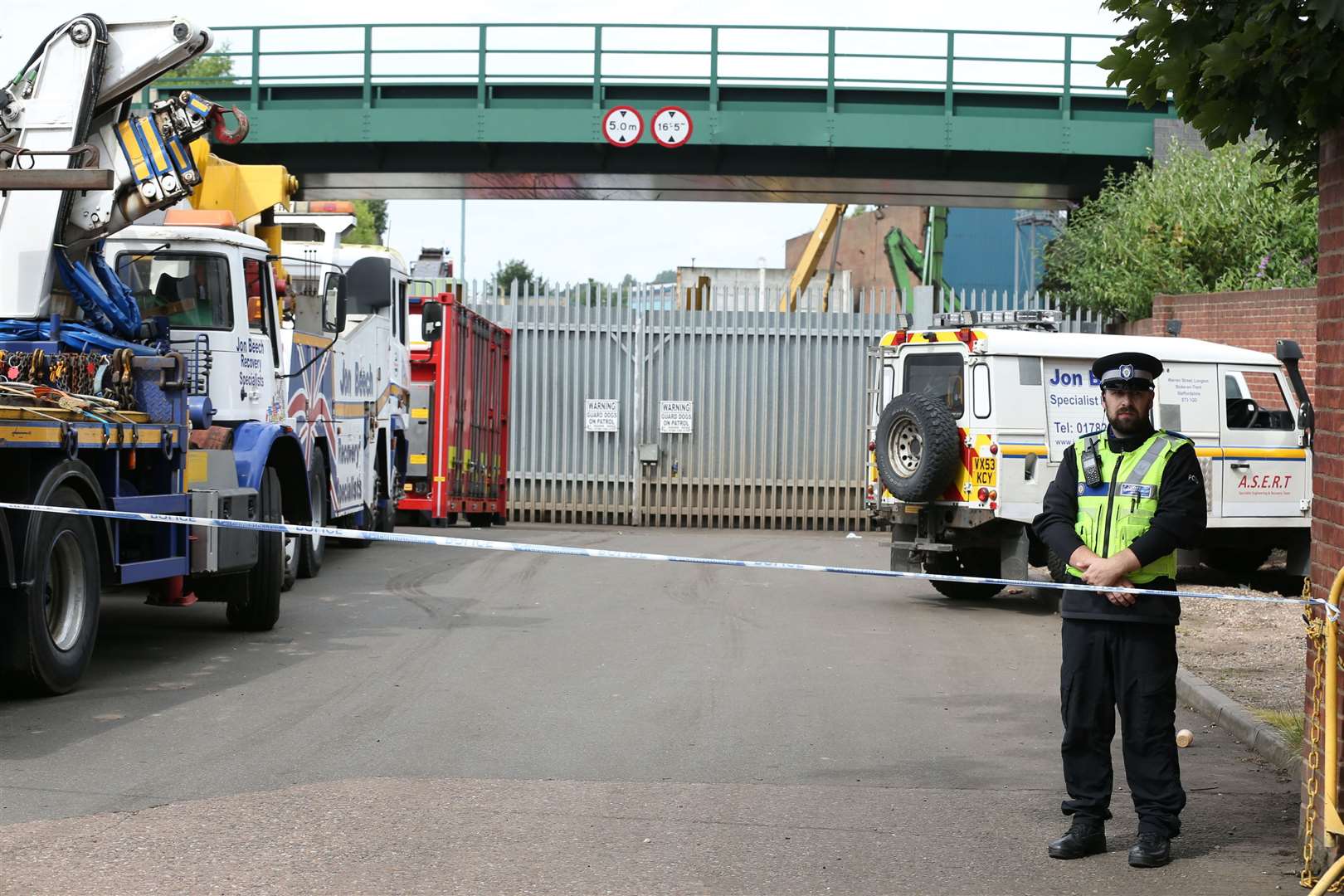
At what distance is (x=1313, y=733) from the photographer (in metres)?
5.77

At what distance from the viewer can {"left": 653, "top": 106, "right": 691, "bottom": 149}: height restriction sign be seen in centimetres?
2522

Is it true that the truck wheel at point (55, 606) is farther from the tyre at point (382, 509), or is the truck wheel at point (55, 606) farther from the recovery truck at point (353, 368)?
the tyre at point (382, 509)

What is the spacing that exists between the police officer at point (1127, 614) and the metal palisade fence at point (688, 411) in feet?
60.9

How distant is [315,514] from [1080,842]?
402 inches

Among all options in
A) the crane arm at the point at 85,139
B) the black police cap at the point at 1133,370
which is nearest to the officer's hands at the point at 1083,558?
the black police cap at the point at 1133,370

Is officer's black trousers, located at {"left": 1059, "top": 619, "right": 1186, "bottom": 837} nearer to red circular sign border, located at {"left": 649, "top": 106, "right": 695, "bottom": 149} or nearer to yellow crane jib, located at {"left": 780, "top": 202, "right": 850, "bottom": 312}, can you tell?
red circular sign border, located at {"left": 649, "top": 106, "right": 695, "bottom": 149}

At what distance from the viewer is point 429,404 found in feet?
67.1

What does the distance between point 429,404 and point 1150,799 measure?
600 inches

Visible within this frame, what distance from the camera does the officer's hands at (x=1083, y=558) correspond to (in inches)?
246

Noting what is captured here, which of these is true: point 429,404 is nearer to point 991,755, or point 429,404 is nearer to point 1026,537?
point 1026,537

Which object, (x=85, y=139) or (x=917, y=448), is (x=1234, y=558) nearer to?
(x=917, y=448)

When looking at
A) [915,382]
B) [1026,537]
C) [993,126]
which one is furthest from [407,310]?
[993,126]

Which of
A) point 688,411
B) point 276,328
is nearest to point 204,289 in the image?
point 276,328

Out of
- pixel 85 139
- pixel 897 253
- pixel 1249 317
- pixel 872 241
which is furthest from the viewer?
pixel 872 241
